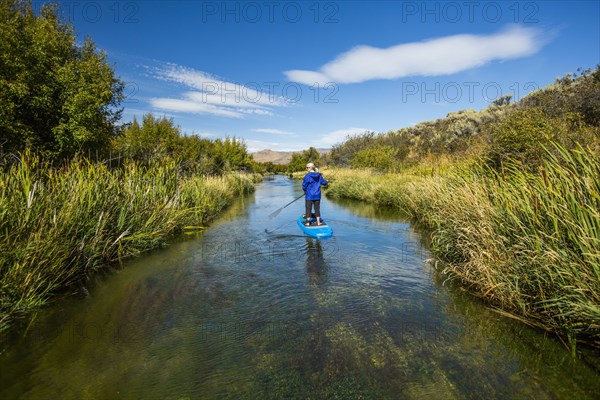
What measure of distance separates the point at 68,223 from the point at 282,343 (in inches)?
177

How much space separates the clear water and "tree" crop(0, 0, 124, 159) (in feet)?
44.5

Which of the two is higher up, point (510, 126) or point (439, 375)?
point (510, 126)

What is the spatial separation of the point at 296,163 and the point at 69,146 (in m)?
56.0

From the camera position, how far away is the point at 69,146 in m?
17.6

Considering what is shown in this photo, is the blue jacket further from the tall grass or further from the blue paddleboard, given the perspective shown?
the tall grass

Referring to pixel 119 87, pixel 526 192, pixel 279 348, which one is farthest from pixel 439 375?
pixel 119 87

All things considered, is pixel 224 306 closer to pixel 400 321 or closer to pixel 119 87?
pixel 400 321

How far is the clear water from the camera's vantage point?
343cm

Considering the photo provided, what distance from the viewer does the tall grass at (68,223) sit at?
14.8 feet

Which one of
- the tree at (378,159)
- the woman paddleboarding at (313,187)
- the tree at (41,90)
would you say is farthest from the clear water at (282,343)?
the tree at (378,159)

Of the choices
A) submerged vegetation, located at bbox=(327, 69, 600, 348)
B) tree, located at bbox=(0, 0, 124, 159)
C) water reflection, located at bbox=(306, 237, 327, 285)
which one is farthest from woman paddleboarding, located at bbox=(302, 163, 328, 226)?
tree, located at bbox=(0, 0, 124, 159)

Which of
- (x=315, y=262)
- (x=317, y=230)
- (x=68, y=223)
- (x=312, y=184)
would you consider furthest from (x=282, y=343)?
(x=312, y=184)

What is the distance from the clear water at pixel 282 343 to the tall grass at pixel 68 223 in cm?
50

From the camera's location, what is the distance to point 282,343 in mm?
4316
